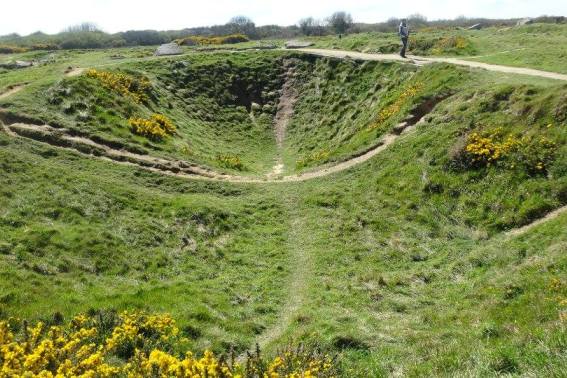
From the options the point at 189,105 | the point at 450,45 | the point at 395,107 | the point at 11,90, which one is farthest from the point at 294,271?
the point at 450,45

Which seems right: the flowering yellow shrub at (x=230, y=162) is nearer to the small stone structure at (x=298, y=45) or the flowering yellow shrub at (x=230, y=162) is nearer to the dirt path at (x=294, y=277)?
the dirt path at (x=294, y=277)

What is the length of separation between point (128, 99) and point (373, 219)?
91.9ft

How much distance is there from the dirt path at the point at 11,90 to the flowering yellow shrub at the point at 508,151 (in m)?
35.2

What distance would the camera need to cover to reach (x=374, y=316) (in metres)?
17.5

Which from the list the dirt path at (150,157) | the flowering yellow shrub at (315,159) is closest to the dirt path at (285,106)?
the flowering yellow shrub at (315,159)

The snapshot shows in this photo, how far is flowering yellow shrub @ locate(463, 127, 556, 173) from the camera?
945 inches

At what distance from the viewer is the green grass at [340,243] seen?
1461 centimetres

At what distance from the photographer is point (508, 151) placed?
25656mm

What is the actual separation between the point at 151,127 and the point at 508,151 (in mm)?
27803

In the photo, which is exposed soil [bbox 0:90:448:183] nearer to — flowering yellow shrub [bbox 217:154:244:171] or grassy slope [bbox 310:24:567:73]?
flowering yellow shrub [bbox 217:154:244:171]

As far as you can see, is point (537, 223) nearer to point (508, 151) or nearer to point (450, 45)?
point (508, 151)

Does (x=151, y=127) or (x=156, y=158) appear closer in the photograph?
(x=156, y=158)

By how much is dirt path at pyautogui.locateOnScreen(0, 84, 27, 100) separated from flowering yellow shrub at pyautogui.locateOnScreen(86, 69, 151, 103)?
234 inches

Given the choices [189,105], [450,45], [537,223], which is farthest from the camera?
[450,45]
